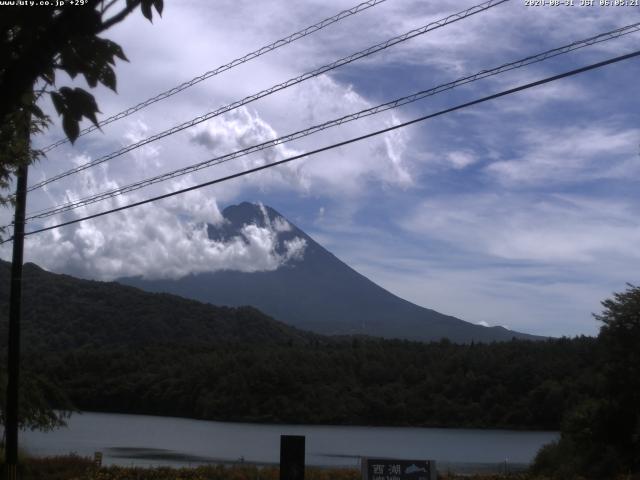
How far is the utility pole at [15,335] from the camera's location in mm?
18531

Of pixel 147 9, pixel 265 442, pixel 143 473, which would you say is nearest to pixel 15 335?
pixel 143 473

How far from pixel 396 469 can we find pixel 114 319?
9426 cm

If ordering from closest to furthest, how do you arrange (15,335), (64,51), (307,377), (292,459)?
(64,51)
(292,459)
(15,335)
(307,377)

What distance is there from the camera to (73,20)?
3.09 metres

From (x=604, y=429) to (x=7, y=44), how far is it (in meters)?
27.1

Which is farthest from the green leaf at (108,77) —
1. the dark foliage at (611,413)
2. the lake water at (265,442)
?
the lake water at (265,442)

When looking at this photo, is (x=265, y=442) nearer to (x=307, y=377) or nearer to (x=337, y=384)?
(x=307, y=377)

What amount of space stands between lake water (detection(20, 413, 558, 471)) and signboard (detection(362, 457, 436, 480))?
28.0 metres

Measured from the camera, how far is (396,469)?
1199 cm

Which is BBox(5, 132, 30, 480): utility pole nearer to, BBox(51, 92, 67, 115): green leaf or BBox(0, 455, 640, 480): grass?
BBox(0, 455, 640, 480): grass

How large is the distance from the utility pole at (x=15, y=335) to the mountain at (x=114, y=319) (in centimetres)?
3114

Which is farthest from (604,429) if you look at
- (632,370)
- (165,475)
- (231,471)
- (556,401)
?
(556,401)

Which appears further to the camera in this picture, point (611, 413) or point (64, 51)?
point (611, 413)

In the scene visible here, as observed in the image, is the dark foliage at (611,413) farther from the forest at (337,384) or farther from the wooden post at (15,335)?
the forest at (337,384)
